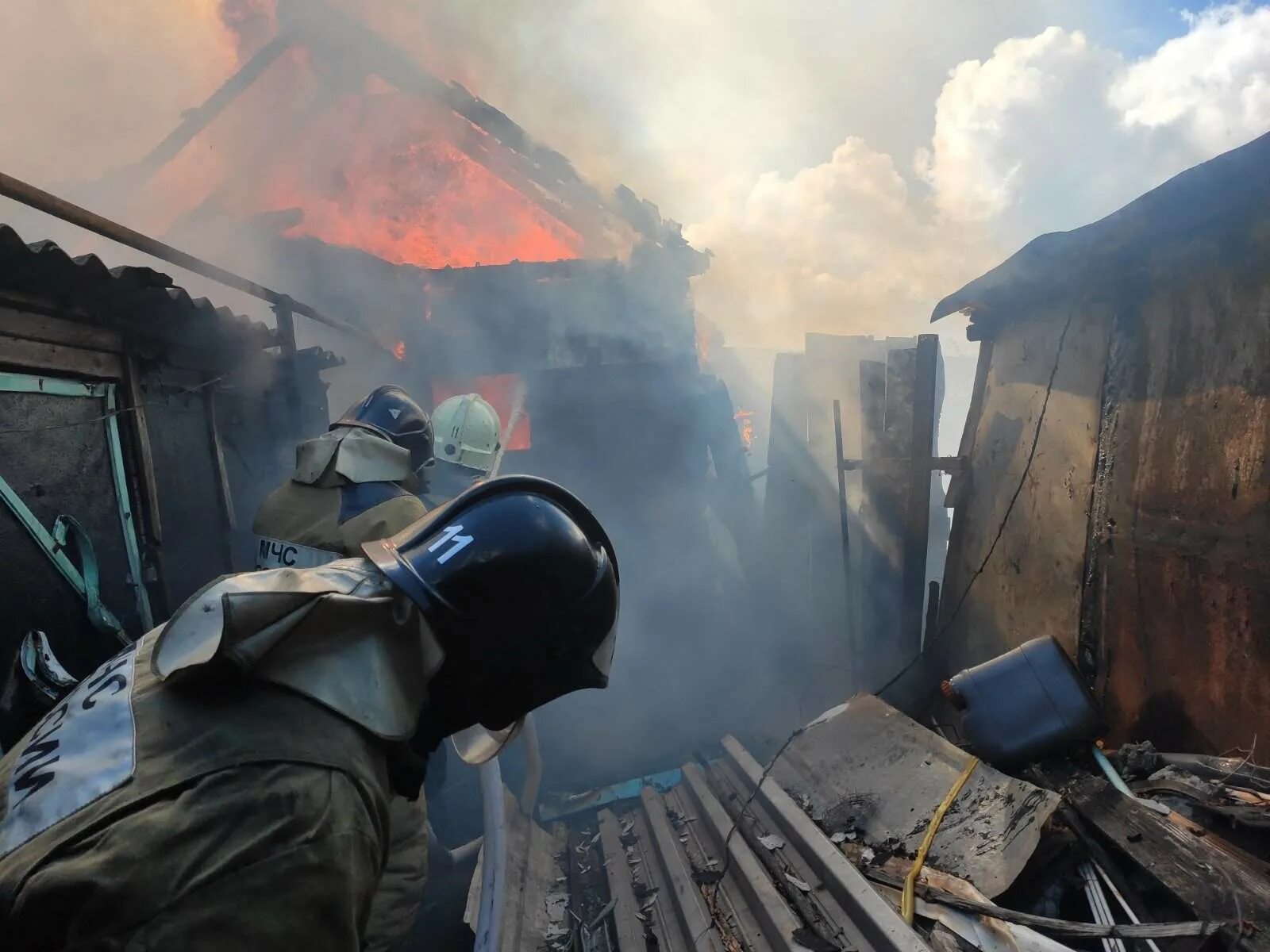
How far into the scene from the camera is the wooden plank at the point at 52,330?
10.5ft

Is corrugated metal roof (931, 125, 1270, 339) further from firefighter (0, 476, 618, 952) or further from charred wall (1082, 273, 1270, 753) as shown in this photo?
firefighter (0, 476, 618, 952)

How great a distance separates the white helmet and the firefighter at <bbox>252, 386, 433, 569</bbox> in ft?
6.90

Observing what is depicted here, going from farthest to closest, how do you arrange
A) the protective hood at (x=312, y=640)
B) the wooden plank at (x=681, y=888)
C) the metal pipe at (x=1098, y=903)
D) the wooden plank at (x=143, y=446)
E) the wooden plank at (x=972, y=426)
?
the wooden plank at (x=972, y=426)
the wooden plank at (x=143, y=446)
the wooden plank at (x=681, y=888)
the metal pipe at (x=1098, y=903)
the protective hood at (x=312, y=640)

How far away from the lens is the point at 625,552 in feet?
38.7

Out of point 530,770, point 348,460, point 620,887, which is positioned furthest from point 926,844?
point 348,460

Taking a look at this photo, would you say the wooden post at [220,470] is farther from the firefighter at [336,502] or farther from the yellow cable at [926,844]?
the yellow cable at [926,844]

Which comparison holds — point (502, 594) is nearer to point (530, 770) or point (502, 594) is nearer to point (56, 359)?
point (530, 770)

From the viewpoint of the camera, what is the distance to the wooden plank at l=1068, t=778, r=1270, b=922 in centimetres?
245

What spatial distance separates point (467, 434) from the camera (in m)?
6.06

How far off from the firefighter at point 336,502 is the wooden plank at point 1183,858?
12.6 feet

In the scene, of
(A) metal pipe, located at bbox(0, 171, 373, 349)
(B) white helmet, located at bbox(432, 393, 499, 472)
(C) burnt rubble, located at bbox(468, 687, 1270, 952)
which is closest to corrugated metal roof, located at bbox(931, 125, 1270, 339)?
(C) burnt rubble, located at bbox(468, 687, 1270, 952)

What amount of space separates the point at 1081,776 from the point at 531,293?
36.2 feet

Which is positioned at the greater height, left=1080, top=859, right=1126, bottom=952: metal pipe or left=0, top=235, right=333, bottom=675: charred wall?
left=0, top=235, right=333, bottom=675: charred wall

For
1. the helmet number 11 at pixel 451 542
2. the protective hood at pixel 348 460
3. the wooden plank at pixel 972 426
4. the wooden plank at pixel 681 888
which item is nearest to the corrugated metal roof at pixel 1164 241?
the wooden plank at pixel 972 426
